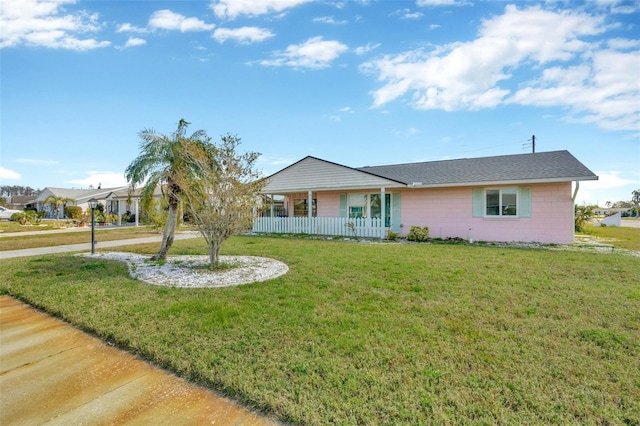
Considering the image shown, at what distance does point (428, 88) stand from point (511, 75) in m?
3.75

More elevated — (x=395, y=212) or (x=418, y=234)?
(x=395, y=212)

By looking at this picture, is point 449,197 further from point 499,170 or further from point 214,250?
point 214,250

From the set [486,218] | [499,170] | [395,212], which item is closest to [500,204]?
[486,218]

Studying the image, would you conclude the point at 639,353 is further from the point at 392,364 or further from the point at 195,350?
the point at 195,350

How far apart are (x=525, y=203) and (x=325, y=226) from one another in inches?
351

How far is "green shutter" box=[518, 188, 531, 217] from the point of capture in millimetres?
12555

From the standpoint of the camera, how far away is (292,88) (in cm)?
1602

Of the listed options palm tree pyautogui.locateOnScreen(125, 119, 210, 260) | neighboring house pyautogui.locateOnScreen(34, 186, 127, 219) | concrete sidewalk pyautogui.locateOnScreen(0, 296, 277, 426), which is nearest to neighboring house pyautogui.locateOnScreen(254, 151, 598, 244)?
palm tree pyautogui.locateOnScreen(125, 119, 210, 260)

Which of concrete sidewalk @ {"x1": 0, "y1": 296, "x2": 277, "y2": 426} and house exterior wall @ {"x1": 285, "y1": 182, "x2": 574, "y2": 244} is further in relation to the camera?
house exterior wall @ {"x1": 285, "y1": 182, "x2": 574, "y2": 244}

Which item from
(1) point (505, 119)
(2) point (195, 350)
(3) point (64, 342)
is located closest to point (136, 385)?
(2) point (195, 350)

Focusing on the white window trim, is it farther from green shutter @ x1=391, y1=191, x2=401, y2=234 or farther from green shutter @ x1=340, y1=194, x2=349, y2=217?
green shutter @ x1=340, y1=194, x2=349, y2=217

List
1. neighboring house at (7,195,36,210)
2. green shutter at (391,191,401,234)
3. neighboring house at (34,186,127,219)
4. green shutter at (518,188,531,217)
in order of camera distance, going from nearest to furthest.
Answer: green shutter at (518,188,531,217), green shutter at (391,191,401,234), neighboring house at (34,186,127,219), neighboring house at (7,195,36,210)

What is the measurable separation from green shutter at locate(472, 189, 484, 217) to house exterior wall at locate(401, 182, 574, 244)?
17cm

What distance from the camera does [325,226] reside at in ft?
51.3
